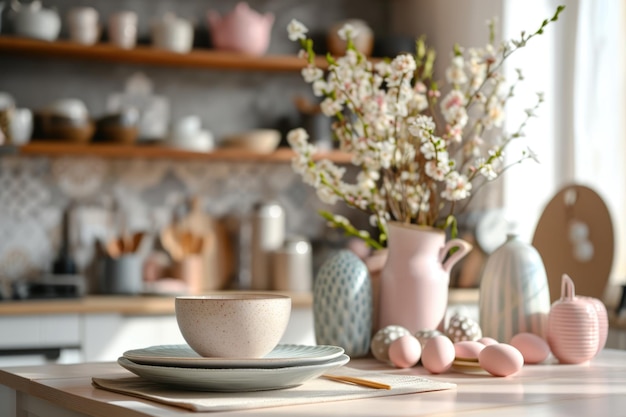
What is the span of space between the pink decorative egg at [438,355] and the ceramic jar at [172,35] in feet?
8.84

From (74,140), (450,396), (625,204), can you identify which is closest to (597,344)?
(450,396)

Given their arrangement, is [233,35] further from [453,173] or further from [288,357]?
[288,357]

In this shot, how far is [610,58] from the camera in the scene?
11.5 feet

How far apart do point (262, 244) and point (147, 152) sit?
2.07 ft

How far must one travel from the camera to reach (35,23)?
3783mm

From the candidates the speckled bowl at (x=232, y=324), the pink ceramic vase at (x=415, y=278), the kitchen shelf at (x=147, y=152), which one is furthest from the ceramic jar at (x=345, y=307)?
the kitchen shelf at (x=147, y=152)

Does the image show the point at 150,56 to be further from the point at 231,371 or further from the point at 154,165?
the point at 231,371

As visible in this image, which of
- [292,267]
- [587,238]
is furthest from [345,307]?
[292,267]

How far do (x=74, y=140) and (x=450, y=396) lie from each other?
285 cm

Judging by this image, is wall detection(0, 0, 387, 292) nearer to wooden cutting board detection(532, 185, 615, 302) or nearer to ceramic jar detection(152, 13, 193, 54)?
ceramic jar detection(152, 13, 193, 54)

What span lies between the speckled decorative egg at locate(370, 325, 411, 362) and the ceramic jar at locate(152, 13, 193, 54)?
2528 millimetres

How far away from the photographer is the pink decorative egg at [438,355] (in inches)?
59.8

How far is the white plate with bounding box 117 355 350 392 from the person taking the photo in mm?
1201

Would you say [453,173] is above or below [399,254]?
above
